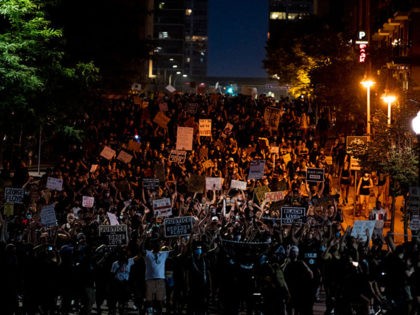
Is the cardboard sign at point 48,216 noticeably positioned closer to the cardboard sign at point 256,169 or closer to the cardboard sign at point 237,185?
the cardboard sign at point 237,185

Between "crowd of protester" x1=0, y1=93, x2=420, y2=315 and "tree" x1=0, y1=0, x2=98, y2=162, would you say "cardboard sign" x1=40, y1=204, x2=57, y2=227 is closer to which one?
"crowd of protester" x1=0, y1=93, x2=420, y2=315

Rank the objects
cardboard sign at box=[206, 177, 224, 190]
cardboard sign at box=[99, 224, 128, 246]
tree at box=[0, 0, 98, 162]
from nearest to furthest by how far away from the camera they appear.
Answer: cardboard sign at box=[99, 224, 128, 246] < cardboard sign at box=[206, 177, 224, 190] < tree at box=[0, 0, 98, 162]

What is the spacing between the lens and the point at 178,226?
52.2 feet

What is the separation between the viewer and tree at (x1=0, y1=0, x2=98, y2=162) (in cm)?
2400

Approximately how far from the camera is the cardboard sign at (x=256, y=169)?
23391mm

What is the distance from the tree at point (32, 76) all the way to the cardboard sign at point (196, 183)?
5.15m

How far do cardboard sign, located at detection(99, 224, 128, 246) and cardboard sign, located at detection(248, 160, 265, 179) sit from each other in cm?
791

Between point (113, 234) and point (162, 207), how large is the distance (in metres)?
3.26

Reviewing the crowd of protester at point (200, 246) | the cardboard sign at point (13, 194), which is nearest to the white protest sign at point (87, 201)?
the crowd of protester at point (200, 246)

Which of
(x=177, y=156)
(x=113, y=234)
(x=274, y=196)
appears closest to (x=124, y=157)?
(x=177, y=156)

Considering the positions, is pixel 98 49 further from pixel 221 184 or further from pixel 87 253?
pixel 87 253

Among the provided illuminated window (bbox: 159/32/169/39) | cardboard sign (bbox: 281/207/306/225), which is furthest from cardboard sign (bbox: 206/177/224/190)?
illuminated window (bbox: 159/32/169/39)

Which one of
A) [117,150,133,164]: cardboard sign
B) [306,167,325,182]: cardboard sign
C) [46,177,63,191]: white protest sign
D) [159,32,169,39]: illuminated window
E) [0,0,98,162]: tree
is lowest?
[46,177,63,191]: white protest sign

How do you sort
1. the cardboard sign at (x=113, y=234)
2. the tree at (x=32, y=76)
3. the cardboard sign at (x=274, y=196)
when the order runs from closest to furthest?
the cardboard sign at (x=113, y=234), the cardboard sign at (x=274, y=196), the tree at (x=32, y=76)
